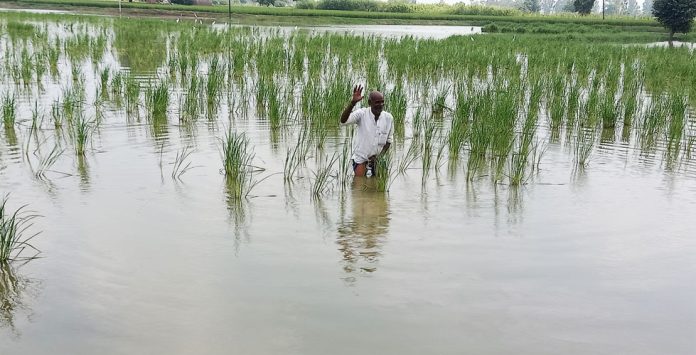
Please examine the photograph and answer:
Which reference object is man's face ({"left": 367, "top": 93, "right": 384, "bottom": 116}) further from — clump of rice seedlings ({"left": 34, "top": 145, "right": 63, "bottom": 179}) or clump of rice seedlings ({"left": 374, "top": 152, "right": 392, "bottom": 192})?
clump of rice seedlings ({"left": 34, "top": 145, "right": 63, "bottom": 179})

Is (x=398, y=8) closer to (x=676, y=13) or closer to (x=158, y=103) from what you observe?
(x=676, y=13)

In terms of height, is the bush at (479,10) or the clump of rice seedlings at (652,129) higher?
the bush at (479,10)

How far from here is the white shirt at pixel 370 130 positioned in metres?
6.25

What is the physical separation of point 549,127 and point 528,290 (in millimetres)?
5702

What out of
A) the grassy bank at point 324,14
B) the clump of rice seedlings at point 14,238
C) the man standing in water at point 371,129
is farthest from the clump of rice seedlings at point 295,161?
the grassy bank at point 324,14

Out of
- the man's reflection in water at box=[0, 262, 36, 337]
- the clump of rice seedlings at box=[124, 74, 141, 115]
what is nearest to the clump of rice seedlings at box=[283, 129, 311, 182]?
the man's reflection in water at box=[0, 262, 36, 337]

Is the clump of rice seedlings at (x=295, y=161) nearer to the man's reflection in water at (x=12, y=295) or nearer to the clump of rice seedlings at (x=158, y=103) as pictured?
the clump of rice seedlings at (x=158, y=103)

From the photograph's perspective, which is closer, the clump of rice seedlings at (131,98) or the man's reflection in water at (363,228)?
the man's reflection in water at (363,228)

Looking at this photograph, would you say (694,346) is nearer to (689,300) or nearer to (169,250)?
(689,300)

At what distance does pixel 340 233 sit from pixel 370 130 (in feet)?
4.66

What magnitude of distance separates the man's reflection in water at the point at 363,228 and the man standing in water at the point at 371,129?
0.23 m

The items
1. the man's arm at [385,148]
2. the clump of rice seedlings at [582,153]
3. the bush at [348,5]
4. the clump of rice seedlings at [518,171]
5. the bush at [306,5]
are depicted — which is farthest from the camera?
the bush at [306,5]

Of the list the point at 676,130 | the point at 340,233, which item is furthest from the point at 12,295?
the point at 676,130

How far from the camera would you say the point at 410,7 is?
60.3 metres
